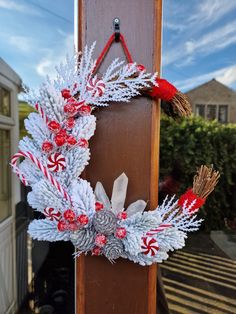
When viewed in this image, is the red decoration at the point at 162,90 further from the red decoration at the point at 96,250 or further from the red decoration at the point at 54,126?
the red decoration at the point at 96,250

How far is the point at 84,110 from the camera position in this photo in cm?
59

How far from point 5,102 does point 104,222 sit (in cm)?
85

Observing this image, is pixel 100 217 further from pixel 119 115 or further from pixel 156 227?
pixel 119 115

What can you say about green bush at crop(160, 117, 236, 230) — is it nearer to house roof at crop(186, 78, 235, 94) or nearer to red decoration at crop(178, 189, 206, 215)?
house roof at crop(186, 78, 235, 94)

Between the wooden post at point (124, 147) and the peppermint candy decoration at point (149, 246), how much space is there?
3.6 inches

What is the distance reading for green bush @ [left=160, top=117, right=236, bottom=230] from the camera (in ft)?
11.1

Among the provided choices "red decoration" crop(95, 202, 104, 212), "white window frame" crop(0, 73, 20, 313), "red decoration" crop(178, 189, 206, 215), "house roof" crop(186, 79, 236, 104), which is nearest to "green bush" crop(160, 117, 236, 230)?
"house roof" crop(186, 79, 236, 104)

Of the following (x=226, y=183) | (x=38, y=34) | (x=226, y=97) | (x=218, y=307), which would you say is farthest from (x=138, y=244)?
(x=226, y=97)

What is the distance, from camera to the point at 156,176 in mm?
664

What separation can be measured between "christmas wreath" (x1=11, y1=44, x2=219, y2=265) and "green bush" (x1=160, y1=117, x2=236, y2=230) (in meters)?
2.65

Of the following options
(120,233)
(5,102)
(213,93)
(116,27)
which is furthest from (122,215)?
(213,93)

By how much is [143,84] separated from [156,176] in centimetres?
23

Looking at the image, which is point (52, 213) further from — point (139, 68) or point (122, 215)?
point (139, 68)

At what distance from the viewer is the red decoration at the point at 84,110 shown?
588 millimetres
